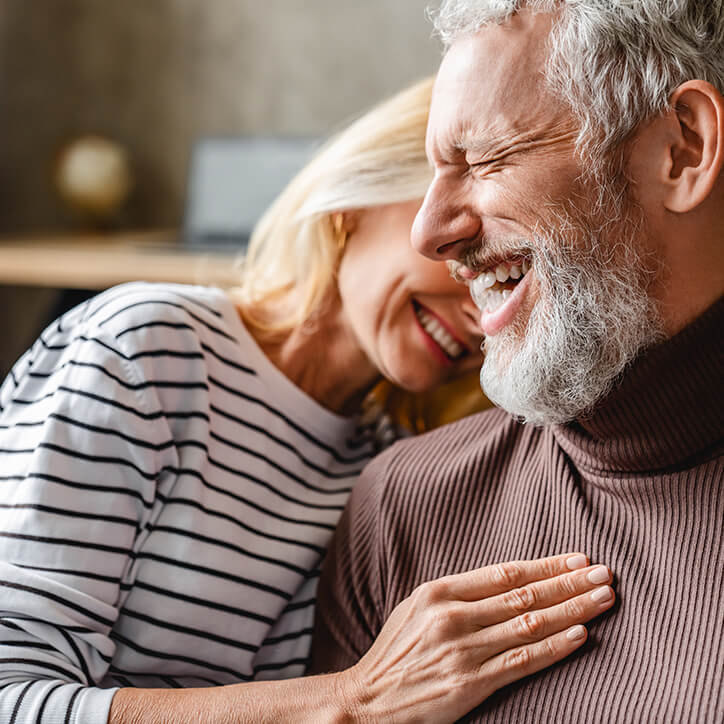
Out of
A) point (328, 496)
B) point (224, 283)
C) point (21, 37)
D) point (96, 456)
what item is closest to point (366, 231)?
point (328, 496)

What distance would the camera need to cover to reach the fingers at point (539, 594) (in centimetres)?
94

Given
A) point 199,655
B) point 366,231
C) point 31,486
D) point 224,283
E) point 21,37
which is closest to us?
point 31,486

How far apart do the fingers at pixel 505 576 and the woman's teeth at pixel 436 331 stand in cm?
37

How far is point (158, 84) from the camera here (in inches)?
122

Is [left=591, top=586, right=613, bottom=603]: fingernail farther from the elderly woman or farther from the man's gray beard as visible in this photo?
the man's gray beard

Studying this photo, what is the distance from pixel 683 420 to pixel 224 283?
131 centimetres

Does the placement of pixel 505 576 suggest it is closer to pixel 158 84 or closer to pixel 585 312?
pixel 585 312

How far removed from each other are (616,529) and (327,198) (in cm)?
62

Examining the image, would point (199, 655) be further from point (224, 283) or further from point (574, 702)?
point (224, 283)

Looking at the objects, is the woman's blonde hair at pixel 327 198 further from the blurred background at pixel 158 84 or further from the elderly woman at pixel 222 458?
the blurred background at pixel 158 84

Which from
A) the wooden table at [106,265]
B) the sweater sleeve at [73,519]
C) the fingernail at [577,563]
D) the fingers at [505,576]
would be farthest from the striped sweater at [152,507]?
the wooden table at [106,265]

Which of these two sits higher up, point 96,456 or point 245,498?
point 96,456

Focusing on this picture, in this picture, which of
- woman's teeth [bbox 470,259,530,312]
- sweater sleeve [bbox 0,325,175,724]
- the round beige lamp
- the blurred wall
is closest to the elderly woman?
sweater sleeve [bbox 0,325,175,724]

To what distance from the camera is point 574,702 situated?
91 cm
